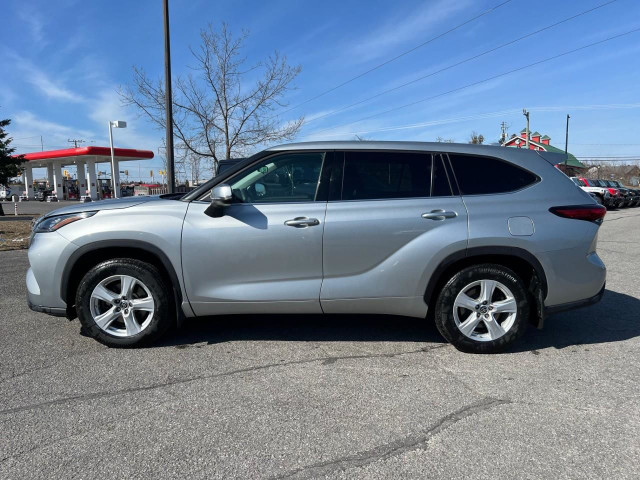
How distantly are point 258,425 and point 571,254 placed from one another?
2.84 metres

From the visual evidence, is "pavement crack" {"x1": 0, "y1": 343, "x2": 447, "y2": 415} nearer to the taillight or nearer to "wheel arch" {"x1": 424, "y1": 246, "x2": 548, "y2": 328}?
"wheel arch" {"x1": 424, "y1": 246, "x2": 548, "y2": 328}

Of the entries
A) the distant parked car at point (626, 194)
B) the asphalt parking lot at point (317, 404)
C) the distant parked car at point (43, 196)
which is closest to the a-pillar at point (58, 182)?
the distant parked car at point (43, 196)

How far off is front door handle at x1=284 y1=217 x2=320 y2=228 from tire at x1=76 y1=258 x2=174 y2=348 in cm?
119

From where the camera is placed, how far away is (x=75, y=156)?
47.8 metres

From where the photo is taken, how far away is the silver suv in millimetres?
3713

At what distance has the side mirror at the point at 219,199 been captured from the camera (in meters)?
3.55

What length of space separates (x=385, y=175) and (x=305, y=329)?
1.70 m

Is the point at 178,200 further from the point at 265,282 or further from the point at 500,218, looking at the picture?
the point at 500,218

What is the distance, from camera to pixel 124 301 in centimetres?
383

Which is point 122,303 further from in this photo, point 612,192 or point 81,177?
point 81,177

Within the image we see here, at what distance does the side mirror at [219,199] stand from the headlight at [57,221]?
1.02 meters

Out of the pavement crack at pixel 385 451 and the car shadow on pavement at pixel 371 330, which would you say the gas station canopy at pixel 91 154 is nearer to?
the car shadow on pavement at pixel 371 330

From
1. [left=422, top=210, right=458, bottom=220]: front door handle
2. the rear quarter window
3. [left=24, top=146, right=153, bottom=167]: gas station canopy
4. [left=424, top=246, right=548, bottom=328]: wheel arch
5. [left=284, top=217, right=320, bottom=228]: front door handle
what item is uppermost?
[left=24, top=146, right=153, bottom=167]: gas station canopy

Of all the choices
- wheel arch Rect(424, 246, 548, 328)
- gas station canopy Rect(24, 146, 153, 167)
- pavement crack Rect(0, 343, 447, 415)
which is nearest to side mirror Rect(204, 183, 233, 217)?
pavement crack Rect(0, 343, 447, 415)
